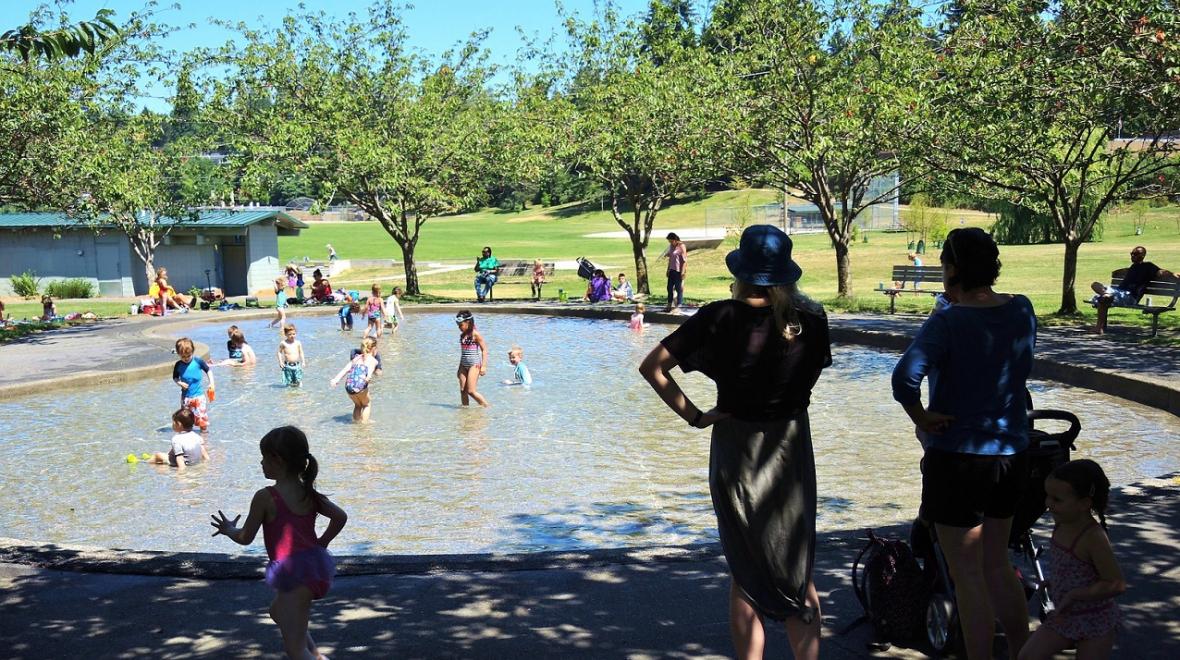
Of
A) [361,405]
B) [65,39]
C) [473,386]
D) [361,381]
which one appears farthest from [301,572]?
[473,386]

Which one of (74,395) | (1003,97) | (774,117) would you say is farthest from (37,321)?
(1003,97)

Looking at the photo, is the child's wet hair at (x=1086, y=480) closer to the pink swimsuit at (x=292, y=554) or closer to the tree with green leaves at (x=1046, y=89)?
the pink swimsuit at (x=292, y=554)

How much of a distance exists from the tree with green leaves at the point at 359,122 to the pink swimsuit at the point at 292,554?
92.0ft

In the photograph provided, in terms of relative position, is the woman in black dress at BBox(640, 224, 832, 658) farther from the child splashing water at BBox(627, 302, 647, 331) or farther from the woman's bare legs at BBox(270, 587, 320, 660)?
the child splashing water at BBox(627, 302, 647, 331)

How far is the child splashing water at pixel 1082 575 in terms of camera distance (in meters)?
4.46

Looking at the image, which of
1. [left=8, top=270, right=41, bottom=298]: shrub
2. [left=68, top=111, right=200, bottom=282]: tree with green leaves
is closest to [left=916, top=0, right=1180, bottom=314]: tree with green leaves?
[left=68, top=111, right=200, bottom=282]: tree with green leaves

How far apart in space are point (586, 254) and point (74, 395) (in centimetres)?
4115

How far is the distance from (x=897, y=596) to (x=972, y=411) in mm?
1124

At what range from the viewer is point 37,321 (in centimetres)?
2911

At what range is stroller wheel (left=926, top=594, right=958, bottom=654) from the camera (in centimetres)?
514

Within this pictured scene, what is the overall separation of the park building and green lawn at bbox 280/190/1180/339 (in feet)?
14.2

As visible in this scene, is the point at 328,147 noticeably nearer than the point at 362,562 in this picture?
No

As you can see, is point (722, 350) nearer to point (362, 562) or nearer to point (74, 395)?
point (362, 562)

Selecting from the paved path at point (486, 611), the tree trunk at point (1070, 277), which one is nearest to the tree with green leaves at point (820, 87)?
the tree trunk at point (1070, 277)
